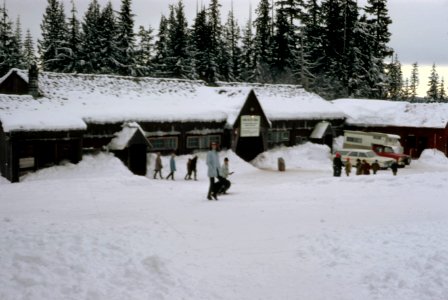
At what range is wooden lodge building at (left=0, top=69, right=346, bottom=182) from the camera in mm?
24594

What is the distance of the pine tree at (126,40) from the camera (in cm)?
5791

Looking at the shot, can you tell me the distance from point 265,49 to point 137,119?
132ft

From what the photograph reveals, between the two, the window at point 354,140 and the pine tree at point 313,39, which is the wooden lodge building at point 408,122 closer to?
the window at point 354,140

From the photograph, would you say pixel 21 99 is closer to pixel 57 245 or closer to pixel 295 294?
pixel 57 245

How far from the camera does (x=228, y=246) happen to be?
32.6 ft

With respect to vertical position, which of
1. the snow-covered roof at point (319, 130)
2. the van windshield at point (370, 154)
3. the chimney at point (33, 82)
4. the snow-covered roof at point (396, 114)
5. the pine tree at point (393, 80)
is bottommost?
the van windshield at point (370, 154)

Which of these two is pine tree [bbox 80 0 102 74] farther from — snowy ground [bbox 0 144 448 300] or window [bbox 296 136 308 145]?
snowy ground [bbox 0 144 448 300]

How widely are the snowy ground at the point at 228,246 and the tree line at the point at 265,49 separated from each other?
4354cm

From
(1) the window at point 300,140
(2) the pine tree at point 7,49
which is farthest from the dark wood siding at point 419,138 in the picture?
(2) the pine tree at point 7,49

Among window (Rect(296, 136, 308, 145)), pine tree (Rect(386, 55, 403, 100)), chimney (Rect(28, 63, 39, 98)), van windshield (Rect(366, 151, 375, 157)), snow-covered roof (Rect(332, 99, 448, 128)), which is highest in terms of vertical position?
pine tree (Rect(386, 55, 403, 100))

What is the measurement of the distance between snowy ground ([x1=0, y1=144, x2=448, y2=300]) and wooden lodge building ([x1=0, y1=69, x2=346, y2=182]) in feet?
28.1

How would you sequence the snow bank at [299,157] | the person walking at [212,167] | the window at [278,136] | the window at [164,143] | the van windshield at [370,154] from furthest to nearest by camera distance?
the window at [278,136]
the snow bank at [299,157]
the van windshield at [370,154]
the window at [164,143]
the person walking at [212,167]

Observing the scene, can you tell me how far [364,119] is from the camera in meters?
42.2

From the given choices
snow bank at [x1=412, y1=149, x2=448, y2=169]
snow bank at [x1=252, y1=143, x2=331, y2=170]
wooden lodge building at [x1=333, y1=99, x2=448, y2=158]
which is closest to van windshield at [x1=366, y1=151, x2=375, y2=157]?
snow bank at [x1=252, y1=143, x2=331, y2=170]
